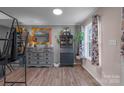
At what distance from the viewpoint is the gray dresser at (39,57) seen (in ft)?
22.1

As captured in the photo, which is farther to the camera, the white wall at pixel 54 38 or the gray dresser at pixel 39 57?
the white wall at pixel 54 38

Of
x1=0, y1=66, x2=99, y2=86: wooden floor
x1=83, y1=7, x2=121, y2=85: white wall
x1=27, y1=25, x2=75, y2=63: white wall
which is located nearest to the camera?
x1=83, y1=7, x2=121, y2=85: white wall

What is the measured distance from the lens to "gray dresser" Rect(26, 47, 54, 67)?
6742 mm

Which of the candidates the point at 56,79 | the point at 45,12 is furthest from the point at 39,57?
the point at 45,12

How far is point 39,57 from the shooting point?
678 centimetres

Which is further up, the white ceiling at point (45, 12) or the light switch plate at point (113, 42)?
the white ceiling at point (45, 12)

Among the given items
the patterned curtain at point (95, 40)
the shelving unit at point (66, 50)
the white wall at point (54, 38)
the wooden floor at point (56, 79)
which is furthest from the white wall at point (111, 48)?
the white wall at point (54, 38)

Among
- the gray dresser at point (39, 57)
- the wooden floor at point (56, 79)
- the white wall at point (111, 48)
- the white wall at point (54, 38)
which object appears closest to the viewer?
the white wall at point (111, 48)

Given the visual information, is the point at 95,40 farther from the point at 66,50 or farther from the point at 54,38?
the point at 54,38

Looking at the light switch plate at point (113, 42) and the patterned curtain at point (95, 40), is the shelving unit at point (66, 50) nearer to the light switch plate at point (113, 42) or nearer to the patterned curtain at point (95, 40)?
the patterned curtain at point (95, 40)

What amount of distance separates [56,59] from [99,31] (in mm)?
4090

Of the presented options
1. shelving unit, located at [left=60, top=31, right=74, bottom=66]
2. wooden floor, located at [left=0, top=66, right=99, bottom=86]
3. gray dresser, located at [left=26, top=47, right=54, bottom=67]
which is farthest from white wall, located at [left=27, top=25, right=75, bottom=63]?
wooden floor, located at [left=0, top=66, right=99, bottom=86]

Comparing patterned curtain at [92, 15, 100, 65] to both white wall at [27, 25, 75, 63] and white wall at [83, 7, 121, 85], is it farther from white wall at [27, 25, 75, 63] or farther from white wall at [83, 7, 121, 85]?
white wall at [27, 25, 75, 63]
